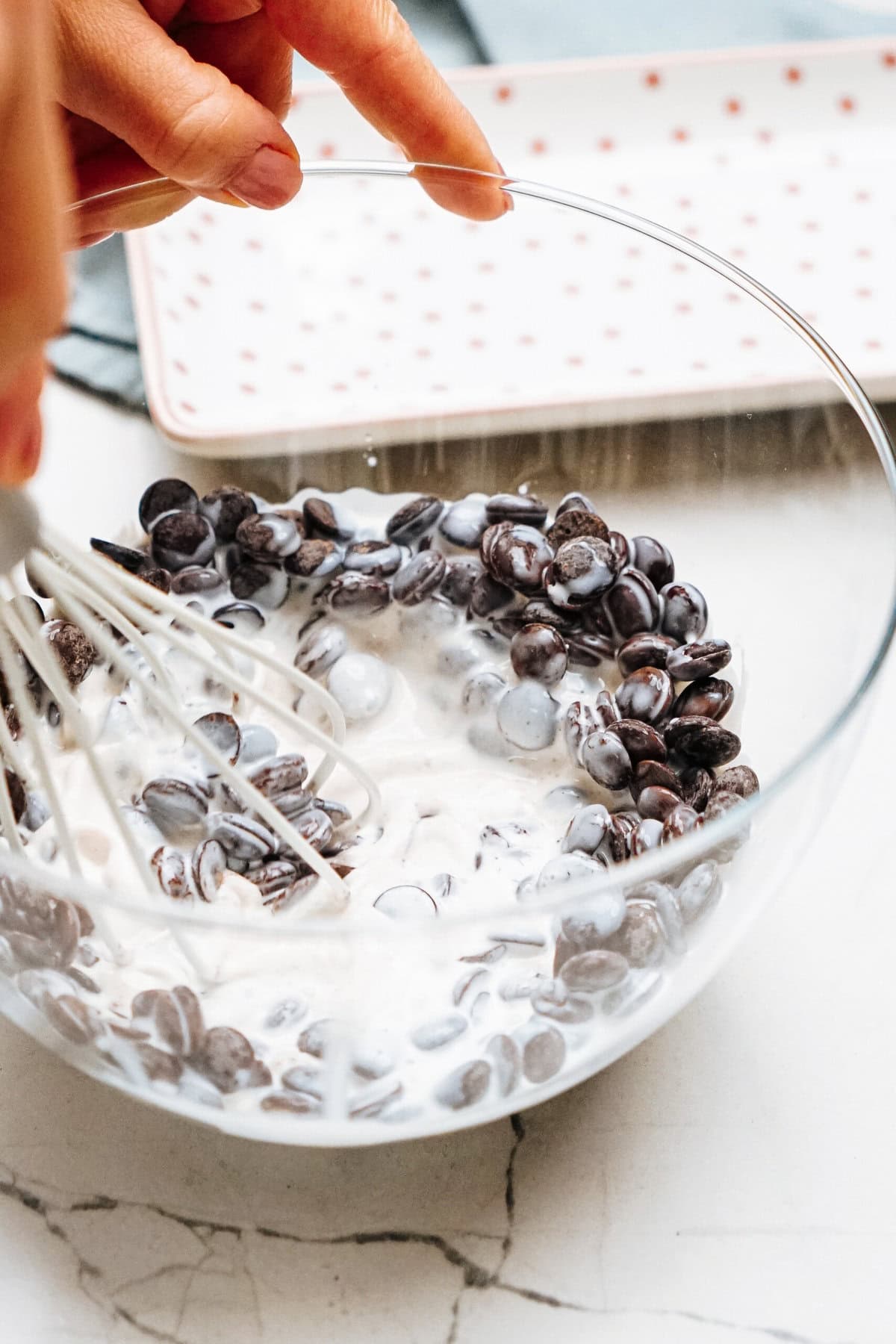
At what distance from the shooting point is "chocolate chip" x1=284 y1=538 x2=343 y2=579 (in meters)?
0.60

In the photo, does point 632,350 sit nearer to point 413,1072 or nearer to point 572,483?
point 572,483

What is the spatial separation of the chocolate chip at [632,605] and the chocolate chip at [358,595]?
103 millimetres

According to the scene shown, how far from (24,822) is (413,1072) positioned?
21 centimetres

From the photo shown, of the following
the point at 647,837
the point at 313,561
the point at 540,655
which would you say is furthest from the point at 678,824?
the point at 313,561

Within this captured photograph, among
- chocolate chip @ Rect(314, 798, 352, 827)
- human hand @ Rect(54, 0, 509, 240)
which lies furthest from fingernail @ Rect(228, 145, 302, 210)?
chocolate chip @ Rect(314, 798, 352, 827)

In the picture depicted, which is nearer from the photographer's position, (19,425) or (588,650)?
(19,425)

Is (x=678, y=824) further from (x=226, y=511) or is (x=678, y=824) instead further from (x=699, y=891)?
(x=226, y=511)

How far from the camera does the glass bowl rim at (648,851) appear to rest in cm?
32

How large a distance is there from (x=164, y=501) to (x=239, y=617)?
0.07m

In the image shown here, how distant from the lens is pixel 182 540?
60cm

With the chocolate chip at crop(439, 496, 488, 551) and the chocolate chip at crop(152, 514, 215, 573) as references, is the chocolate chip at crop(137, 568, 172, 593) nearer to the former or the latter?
the chocolate chip at crop(152, 514, 215, 573)

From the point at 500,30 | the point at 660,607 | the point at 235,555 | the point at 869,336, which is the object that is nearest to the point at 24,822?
the point at 235,555

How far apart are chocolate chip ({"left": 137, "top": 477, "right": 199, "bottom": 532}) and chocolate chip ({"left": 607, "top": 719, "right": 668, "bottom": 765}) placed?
0.23 meters

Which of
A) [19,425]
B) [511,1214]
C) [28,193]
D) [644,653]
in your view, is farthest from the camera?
[644,653]
